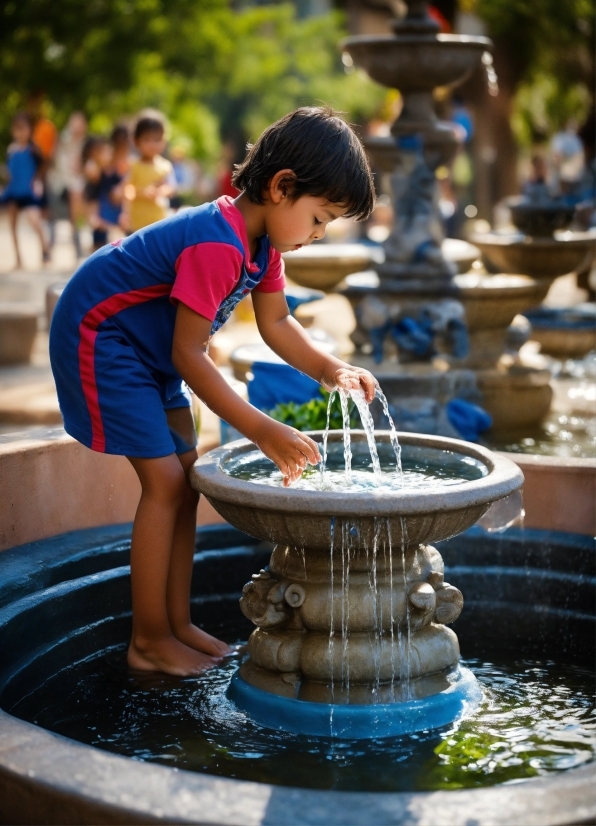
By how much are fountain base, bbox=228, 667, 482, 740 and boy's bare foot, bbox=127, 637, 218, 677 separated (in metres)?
0.21

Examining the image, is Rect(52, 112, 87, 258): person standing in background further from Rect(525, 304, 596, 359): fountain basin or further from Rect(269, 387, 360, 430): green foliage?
Rect(269, 387, 360, 430): green foliage

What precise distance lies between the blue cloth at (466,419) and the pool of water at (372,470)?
7.07 feet

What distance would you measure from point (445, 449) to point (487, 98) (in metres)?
18.5

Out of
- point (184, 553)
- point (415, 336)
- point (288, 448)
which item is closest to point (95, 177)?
point (415, 336)

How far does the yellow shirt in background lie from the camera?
854cm

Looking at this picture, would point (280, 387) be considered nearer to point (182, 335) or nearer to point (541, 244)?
point (182, 335)

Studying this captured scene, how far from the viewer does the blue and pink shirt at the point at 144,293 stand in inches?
A: 114

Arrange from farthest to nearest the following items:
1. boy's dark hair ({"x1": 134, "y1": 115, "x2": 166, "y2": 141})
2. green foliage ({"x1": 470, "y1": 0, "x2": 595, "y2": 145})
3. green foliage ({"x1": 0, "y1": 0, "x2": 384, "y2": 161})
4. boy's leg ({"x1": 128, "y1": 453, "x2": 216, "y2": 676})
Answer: green foliage ({"x1": 0, "y1": 0, "x2": 384, "y2": 161}), green foliage ({"x1": 470, "y1": 0, "x2": 595, "y2": 145}), boy's dark hair ({"x1": 134, "y1": 115, "x2": 166, "y2": 141}), boy's leg ({"x1": 128, "y1": 453, "x2": 216, "y2": 676})

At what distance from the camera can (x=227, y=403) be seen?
9.59 feet

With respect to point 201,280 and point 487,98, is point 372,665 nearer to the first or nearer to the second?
point 201,280

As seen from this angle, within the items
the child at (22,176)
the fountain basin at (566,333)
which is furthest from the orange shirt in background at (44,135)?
the fountain basin at (566,333)

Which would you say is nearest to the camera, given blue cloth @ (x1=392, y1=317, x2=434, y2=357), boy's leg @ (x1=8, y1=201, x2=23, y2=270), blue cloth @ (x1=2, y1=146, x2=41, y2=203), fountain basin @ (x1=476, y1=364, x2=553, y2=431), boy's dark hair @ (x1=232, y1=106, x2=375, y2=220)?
boy's dark hair @ (x1=232, y1=106, x2=375, y2=220)

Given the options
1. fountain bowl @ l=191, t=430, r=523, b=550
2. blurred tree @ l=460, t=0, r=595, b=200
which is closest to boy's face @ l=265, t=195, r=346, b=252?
fountain bowl @ l=191, t=430, r=523, b=550

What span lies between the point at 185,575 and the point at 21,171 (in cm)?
1048
